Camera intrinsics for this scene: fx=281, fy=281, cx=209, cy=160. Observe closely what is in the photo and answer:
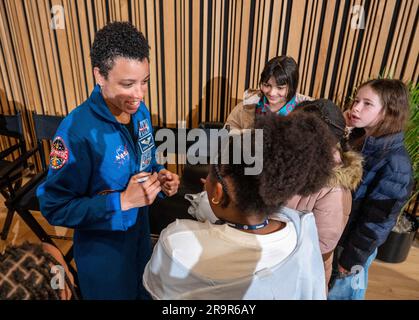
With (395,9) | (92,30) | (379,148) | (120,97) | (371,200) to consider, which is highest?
(395,9)

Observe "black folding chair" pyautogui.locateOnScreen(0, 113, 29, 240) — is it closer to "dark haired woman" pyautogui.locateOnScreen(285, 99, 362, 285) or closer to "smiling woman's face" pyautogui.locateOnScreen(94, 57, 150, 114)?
"smiling woman's face" pyautogui.locateOnScreen(94, 57, 150, 114)

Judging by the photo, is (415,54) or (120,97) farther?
(415,54)

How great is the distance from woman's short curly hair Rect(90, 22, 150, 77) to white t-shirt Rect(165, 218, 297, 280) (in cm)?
80

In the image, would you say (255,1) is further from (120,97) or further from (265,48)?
(120,97)

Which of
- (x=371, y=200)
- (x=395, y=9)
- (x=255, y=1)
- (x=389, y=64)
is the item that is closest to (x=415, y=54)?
(x=389, y=64)

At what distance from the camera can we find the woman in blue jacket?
165 cm

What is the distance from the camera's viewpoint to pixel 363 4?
9.22 feet

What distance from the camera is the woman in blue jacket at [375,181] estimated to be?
1.65m

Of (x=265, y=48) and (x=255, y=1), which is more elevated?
(x=255, y=1)

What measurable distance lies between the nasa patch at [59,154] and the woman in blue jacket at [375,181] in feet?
5.47

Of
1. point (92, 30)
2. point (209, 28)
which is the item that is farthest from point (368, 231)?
point (92, 30)

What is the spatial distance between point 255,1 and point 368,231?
250cm
